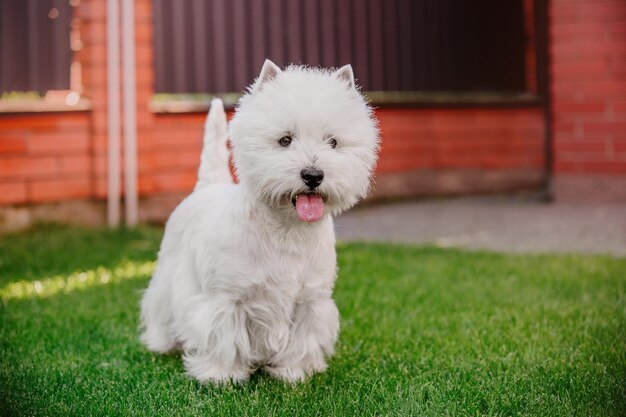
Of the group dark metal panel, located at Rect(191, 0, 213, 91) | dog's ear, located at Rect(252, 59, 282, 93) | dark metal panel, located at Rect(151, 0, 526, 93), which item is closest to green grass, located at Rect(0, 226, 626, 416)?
dog's ear, located at Rect(252, 59, 282, 93)

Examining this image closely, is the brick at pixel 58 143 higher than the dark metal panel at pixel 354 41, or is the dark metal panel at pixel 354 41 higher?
the dark metal panel at pixel 354 41

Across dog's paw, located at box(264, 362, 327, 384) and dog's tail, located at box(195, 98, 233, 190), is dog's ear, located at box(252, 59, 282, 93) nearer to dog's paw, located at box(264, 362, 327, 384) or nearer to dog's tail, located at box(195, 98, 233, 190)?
dog's tail, located at box(195, 98, 233, 190)

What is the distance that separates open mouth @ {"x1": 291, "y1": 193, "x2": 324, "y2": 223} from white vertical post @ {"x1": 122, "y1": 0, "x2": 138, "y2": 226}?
4.50m

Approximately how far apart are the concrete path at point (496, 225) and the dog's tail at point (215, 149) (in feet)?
9.50

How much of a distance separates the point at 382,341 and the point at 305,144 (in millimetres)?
1397

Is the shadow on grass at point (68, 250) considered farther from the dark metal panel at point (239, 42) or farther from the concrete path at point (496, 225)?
the dark metal panel at point (239, 42)

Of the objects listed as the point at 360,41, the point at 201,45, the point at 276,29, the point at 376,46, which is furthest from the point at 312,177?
the point at 376,46

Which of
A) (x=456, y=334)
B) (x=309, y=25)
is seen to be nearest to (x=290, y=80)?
(x=456, y=334)

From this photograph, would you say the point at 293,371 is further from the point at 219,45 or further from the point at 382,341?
the point at 219,45

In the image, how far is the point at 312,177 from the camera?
3250 millimetres

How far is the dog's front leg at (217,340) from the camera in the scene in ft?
11.7

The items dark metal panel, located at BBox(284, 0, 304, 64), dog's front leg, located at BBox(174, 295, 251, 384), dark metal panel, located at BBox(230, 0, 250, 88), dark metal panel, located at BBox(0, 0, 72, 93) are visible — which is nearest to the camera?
dog's front leg, located at BBox(174, 295, 251, 384)

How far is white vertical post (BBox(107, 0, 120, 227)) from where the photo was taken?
24.8ft

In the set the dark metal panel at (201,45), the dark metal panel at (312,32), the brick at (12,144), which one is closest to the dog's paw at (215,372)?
the brick at (12,144)
